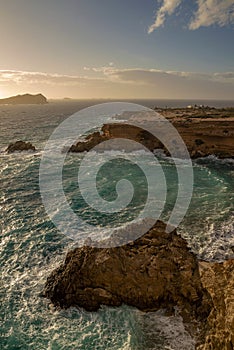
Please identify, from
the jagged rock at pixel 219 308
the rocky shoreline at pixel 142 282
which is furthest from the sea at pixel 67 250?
the jagged rock at pixel 219 308

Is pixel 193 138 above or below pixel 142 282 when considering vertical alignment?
above

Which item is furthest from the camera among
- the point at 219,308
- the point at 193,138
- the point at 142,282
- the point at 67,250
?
the point at 193,138

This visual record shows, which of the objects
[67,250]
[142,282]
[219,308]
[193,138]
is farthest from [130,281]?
[193,138]

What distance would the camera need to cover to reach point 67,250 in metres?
19.0

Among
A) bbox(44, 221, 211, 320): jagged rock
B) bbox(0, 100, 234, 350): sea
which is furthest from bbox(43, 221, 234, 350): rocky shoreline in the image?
bbox(0, 100, 234, 350): sea

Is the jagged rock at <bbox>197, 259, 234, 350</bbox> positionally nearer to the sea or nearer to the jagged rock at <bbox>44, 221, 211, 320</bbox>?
the jagged rock at <bbox>44, 221, 211, 320</bbox>

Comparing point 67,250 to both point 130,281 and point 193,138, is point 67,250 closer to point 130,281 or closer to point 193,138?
point 130,281

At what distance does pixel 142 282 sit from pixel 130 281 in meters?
0.62

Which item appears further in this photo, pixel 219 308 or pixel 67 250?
pixel 67 250

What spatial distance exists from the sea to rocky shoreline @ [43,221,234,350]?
0.49 meters

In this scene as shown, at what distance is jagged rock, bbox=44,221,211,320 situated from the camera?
13695 millimetres

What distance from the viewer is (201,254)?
18062mm

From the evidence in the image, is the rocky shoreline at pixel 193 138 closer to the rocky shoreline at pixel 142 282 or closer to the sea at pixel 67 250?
the sea at pixel 67 250

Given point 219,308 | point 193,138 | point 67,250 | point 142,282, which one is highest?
point 193,138
